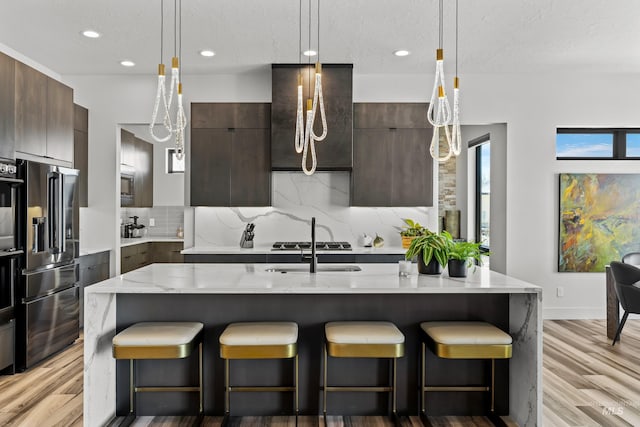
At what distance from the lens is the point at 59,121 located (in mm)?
4184

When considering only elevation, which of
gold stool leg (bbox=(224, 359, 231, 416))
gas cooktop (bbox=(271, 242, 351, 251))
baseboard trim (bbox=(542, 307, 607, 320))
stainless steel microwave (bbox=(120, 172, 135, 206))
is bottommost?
baseboard trim (bbox=(542, 307, 607, 320))

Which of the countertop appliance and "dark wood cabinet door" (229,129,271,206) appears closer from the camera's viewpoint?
the countertop appliance

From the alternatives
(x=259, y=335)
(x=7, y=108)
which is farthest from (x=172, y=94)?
(x=259, y=335)

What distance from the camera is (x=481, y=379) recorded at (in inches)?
112

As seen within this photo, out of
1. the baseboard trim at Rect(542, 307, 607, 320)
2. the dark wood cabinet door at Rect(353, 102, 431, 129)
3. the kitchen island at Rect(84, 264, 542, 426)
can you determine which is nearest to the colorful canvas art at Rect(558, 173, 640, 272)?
the baseboard trim at Rect(542, 307, 607, 320)

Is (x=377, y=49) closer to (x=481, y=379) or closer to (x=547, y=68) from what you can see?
(x=547, y=68)

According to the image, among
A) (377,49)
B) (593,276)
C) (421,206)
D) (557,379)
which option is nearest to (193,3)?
(377,49)

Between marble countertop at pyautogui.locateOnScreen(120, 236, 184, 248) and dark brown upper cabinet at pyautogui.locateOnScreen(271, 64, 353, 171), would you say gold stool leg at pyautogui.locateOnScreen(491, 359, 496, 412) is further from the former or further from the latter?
marble countertop at pyautogui.locateOnScreen(120, 236, 184, 248)

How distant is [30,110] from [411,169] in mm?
3647

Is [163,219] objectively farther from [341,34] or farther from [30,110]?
[341,34]

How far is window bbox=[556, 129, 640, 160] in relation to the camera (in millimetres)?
5363

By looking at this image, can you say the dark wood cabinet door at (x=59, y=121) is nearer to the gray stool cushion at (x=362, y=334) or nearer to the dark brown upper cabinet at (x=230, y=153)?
the dark brown upper cabinet at (x=230, y=153)

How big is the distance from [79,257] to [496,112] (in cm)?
477

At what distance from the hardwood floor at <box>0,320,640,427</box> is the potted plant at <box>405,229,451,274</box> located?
3.03ft
